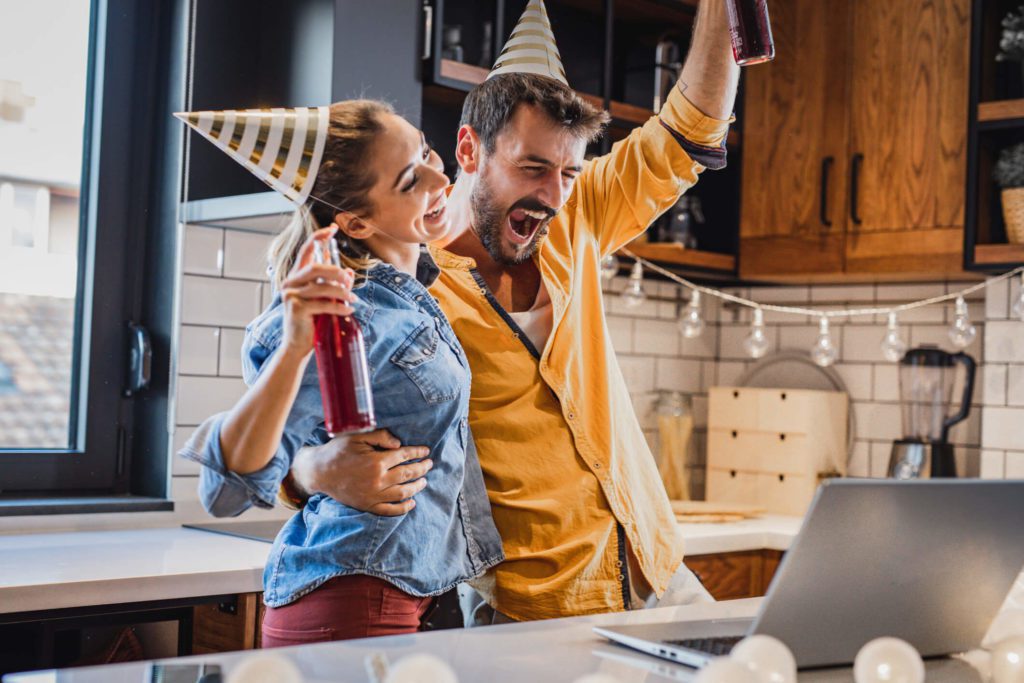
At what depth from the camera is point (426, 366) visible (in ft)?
4.26

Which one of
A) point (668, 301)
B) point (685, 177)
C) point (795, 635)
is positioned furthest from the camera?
point (668, 301)

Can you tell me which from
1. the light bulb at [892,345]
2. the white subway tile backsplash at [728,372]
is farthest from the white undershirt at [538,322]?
the white subway tile backsplash at [728,372]

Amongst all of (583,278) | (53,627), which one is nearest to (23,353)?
(53,627)

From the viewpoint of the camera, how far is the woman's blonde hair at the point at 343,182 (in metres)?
1.20

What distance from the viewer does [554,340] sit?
5.26 feet

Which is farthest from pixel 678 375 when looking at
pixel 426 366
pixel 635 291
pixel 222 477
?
pixel 222 477

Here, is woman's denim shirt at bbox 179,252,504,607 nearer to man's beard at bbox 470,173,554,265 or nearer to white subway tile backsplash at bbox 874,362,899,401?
man's beard at bbox 470,173,554,265

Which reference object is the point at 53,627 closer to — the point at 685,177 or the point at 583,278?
the point at 583,278

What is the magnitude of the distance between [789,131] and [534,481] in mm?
2041

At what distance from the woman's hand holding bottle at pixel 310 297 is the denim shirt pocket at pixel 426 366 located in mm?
255

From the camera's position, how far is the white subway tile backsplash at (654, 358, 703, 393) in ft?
12.1

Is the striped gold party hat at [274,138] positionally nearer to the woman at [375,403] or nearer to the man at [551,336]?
the woman at [375,403]

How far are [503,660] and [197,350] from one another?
64.6 inches

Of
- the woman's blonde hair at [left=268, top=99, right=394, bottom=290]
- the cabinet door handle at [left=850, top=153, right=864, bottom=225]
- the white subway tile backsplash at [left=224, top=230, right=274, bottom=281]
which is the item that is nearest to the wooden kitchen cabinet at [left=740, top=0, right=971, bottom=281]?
the cabinet door handle at [left=850, top=153, right=864, bottom=225]
